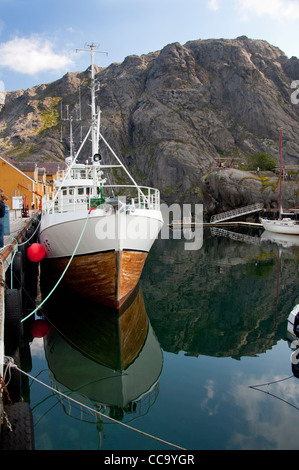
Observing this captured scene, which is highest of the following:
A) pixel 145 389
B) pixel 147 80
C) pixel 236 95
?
pixel 147 80

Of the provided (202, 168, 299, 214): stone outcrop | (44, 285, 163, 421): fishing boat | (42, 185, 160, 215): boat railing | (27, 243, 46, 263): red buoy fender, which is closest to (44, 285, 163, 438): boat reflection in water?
(44, 285, 163, 421): fishing boat

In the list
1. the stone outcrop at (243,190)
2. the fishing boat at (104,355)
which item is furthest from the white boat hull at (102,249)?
the stone outcrop at (243,190)

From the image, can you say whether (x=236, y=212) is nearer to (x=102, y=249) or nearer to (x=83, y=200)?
(x=83, y=200)

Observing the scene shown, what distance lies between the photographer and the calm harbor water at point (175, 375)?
636 centimetres

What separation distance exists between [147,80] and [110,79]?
470 inches

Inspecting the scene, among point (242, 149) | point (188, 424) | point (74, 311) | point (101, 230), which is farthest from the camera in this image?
point (242, 149)

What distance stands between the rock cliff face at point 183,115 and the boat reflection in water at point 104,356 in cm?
6622

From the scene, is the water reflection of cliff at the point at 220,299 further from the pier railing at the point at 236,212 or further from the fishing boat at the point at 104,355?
the pier railing at the point at 236,212

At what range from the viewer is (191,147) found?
86438 millimetres

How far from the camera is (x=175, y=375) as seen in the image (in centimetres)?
871

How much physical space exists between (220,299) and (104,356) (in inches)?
283

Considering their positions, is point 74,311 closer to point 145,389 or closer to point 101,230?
point 101,230
